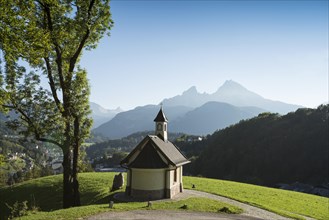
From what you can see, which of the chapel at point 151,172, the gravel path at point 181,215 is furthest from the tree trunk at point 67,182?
the chapel at point 151,172

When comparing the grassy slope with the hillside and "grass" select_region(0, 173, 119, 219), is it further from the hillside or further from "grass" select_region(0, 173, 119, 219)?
the hillside

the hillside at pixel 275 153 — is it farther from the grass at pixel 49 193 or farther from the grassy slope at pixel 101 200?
the grass at pixel 49 193

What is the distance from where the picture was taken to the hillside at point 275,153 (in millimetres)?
127062

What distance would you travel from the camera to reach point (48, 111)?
87.7ft

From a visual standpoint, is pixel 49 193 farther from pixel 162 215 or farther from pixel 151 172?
pixel 162 215

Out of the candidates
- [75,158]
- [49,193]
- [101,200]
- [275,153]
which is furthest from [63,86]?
[275,153]

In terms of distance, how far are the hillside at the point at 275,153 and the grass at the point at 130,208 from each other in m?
98.9

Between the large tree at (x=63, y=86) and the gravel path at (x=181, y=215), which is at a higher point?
the large tree at (x=63, y=86)

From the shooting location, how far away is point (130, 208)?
25.3m

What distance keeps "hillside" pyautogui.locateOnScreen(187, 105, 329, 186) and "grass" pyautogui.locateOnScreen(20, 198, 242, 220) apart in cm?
9894

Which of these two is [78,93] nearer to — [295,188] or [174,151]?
[174,151]

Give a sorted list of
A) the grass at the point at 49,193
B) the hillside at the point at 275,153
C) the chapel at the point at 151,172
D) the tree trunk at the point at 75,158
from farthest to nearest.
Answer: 1. the hillside at the point at 275,153
2. the grass at the point at 49,193
3. the chapel at the point at 151,172
4. the tree trunk at the point at 75,158

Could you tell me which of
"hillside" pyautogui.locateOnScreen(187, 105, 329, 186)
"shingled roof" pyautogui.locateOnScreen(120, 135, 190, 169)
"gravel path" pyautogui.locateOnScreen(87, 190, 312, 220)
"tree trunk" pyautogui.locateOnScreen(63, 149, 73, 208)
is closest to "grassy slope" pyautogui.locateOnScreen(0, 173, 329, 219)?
"gravel path" pyautogui.locateOnScreen(87, 190, 312, 220)

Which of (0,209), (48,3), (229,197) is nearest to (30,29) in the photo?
(48,3)
